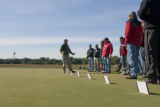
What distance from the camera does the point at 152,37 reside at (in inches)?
197

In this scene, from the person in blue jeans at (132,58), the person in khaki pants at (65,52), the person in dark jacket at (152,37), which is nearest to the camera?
the person in dark jacket at (152,37)

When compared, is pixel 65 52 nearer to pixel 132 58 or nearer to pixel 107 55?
pixel 107 55

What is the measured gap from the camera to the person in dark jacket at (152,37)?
197 inches

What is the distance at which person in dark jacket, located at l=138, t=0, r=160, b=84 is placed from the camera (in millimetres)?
4992

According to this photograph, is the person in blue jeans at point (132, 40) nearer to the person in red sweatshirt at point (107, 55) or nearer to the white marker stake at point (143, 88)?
the white marker stake at point (143, 88)

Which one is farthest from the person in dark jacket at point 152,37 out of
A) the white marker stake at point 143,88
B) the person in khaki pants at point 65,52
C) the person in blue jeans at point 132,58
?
the person in khaki pants at point 65,52

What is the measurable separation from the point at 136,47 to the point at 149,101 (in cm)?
427

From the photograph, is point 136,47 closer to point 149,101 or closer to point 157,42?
point 157,42

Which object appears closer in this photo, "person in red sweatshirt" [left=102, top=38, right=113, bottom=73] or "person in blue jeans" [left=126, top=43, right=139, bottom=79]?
"person in blue jeans" [left=126, top=43, right=139, bottom=79]

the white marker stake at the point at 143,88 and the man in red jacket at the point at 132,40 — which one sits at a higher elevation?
the man in red jacket at the point at 132,40

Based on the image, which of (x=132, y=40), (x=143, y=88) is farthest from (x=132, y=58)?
(x=143, y=88)

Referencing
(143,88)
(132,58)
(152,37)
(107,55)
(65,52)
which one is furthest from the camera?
(107,55)

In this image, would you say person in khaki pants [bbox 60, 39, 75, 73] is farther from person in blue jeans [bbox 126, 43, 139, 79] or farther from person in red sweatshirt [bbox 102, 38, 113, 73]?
person in blue jeans [bbox 126, 43, 139, 79]

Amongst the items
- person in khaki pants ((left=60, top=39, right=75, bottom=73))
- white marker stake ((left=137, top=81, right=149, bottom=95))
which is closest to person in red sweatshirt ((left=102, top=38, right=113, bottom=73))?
person in khaki pants ((left=60, top=39, right=75, bottom=73))
